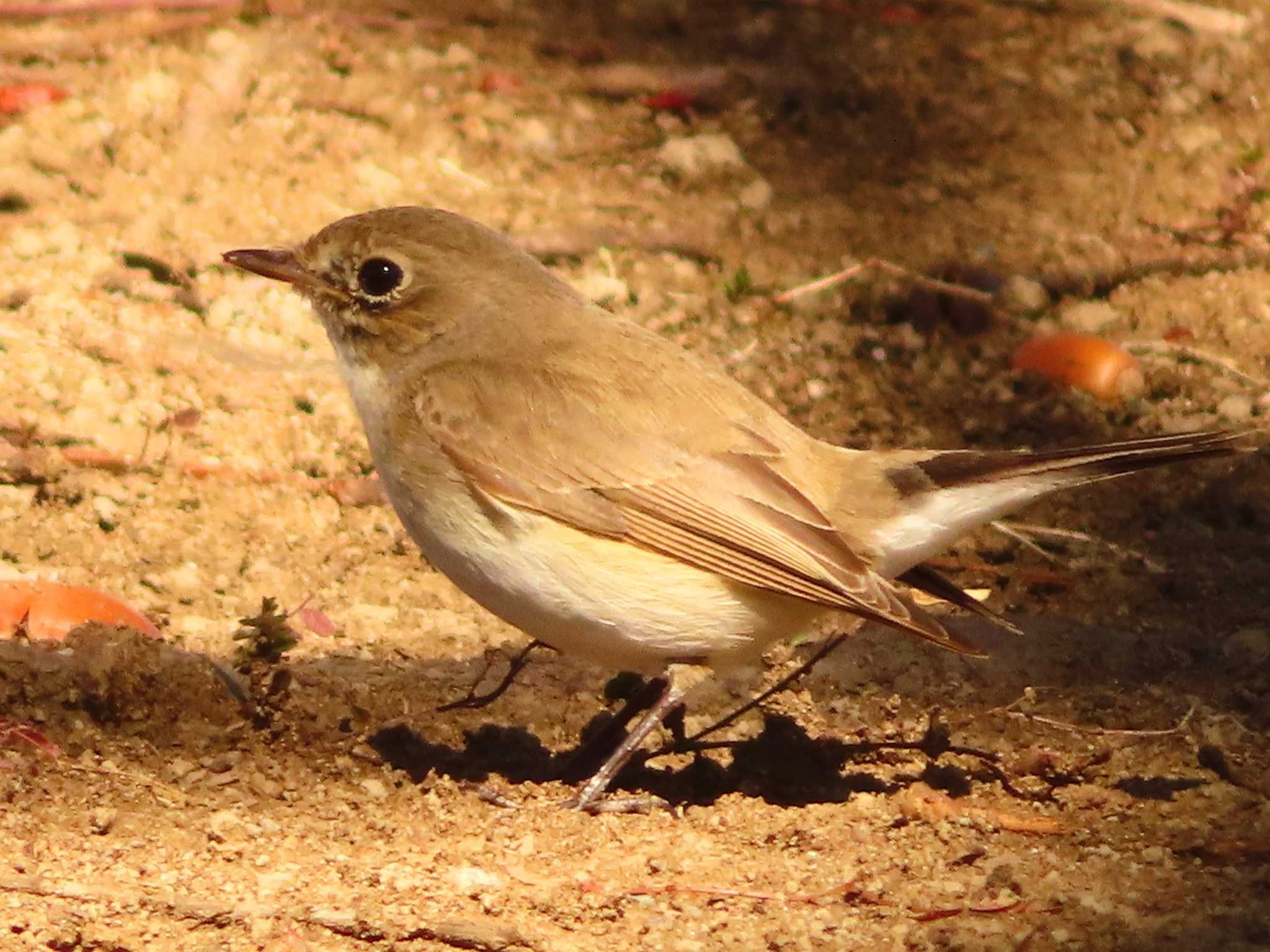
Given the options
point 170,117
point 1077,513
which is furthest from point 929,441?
point 170,117

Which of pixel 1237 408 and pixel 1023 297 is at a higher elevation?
pixel 1023 297

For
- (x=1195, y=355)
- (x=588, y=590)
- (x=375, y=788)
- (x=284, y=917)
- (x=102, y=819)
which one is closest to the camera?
(x=284, y=917)

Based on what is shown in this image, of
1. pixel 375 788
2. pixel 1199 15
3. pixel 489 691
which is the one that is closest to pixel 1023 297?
pixel 1199 15

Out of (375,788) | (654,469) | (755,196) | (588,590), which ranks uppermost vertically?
(755,196)

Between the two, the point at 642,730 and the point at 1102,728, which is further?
the point at 1102,728

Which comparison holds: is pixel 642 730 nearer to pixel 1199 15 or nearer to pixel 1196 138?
pixel 1196 138

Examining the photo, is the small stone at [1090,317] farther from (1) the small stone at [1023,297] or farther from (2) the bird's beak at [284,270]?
(2) the bird's beak at [284,270]

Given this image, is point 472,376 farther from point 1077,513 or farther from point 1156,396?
point 1156,396
